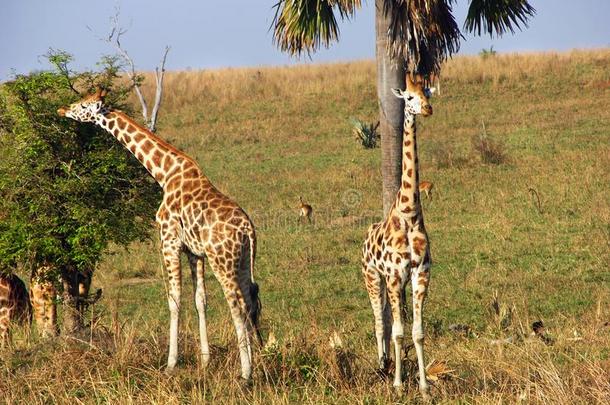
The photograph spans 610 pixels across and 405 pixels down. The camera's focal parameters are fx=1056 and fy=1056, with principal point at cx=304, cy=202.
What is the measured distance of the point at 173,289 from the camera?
10.6m

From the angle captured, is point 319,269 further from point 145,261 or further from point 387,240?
point 387,240

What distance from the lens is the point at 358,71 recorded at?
4800cm

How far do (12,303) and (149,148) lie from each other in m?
4.24

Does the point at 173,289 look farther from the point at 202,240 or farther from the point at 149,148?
the point at 149,148

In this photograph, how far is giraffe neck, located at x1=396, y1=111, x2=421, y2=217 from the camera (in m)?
9.88

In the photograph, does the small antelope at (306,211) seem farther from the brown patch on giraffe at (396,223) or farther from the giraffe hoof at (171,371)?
the brown patch on giraffe at (396,223)

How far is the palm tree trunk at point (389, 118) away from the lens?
15.1 meters

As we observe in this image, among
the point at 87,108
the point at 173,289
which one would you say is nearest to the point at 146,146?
the point at 87,108

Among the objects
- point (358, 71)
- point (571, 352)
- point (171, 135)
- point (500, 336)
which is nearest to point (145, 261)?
point (500, 336)

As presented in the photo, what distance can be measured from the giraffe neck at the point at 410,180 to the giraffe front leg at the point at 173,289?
92.0 inches

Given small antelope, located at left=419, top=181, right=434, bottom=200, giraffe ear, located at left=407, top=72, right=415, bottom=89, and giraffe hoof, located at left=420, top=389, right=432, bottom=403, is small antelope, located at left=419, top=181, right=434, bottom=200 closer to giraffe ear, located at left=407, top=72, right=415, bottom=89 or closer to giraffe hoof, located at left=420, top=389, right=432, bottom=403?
giraffe ear, located at left=407, top=72, right=415, bottom=89

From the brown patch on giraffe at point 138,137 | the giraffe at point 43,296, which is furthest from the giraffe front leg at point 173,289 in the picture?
the giraffe at point 43,296

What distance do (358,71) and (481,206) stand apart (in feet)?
79.0

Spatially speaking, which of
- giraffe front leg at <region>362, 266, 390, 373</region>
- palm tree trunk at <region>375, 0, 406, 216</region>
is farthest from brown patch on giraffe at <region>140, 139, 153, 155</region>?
palm tree trunk at <region>375, 0, 406, 216</region>
